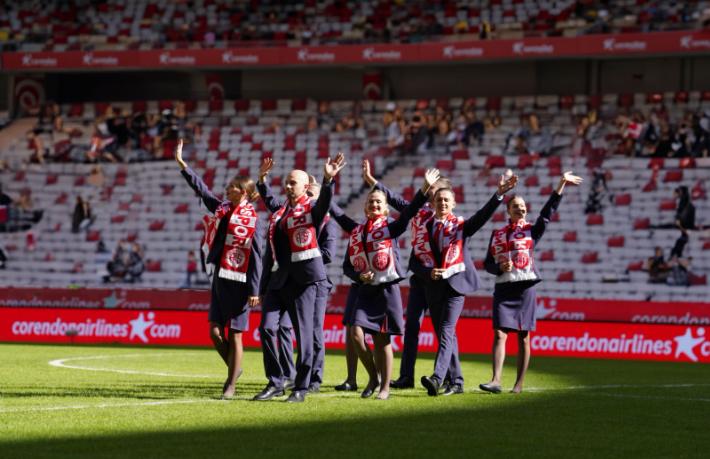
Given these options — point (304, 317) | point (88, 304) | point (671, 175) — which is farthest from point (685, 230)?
point (304, 317)

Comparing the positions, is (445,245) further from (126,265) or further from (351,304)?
(126,265)

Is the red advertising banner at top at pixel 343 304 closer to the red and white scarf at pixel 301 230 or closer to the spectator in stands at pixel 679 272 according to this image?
the spectator in stands at pixel 679 272

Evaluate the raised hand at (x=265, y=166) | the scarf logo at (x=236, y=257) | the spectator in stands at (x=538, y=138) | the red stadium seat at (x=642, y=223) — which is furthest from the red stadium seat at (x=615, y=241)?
the scarf logo at (x=236, y=257)

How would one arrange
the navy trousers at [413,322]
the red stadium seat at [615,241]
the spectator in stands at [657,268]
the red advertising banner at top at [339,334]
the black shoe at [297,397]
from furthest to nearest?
the red stadium seat at [615,241]
the spectator in stands at [657,268]
the red advertising banner at top at [339,334]
the navy trousers at [413,322]
the black shoe at [297,397]

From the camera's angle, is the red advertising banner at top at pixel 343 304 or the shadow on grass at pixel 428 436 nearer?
the shadow on grass at pixel 428 436

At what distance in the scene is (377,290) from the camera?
44.3 feet

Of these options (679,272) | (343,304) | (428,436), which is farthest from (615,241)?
(428,436)

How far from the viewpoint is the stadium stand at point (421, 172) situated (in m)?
32.6

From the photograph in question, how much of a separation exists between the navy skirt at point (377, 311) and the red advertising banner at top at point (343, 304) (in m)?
12.9

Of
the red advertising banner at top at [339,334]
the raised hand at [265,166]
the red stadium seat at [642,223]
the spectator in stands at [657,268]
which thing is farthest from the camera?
the red stadium seat at [642,223]

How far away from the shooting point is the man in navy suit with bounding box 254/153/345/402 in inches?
501

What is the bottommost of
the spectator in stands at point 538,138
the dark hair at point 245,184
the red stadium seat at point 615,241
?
the red stadium seat at point 615,241

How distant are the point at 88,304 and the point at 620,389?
16.6 m

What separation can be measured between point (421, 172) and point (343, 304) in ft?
28.4
